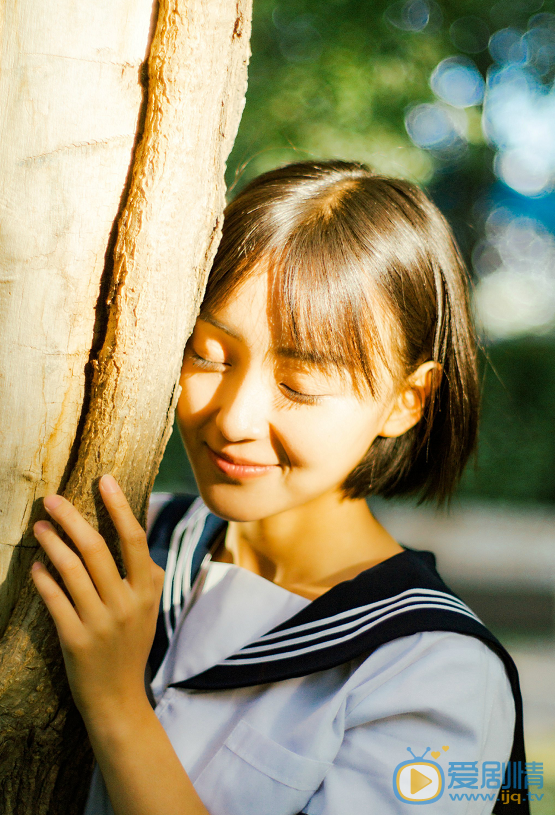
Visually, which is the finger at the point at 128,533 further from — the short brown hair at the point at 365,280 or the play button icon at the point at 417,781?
the play button icon at the point at 417,781

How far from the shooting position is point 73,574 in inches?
27.1

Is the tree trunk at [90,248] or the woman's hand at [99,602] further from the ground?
the tree trunk at [90,248]

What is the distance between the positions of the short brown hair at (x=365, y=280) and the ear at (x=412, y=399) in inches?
0.6

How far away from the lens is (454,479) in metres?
1.18

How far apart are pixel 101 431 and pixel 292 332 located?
274 millimetres

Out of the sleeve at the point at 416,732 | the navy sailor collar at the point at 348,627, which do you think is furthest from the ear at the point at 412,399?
the sleeve at the point at 416,732

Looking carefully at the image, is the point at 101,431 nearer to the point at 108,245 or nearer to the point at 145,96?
the point at 108,245

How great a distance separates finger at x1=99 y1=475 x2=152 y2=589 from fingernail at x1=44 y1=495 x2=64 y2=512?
0.05m

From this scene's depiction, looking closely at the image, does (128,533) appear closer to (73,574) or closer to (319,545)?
(73,574)

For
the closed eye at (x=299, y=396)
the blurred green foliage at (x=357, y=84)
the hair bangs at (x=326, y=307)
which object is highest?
the blurred green foliage at (x=357, y=84)

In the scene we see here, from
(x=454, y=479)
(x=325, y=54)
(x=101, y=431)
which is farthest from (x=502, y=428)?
(x=101, y=431)

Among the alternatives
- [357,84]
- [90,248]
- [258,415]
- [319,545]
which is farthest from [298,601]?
[357,84]

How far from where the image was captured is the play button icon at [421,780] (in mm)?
772

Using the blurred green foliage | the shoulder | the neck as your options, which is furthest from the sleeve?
the blurred green foliage
